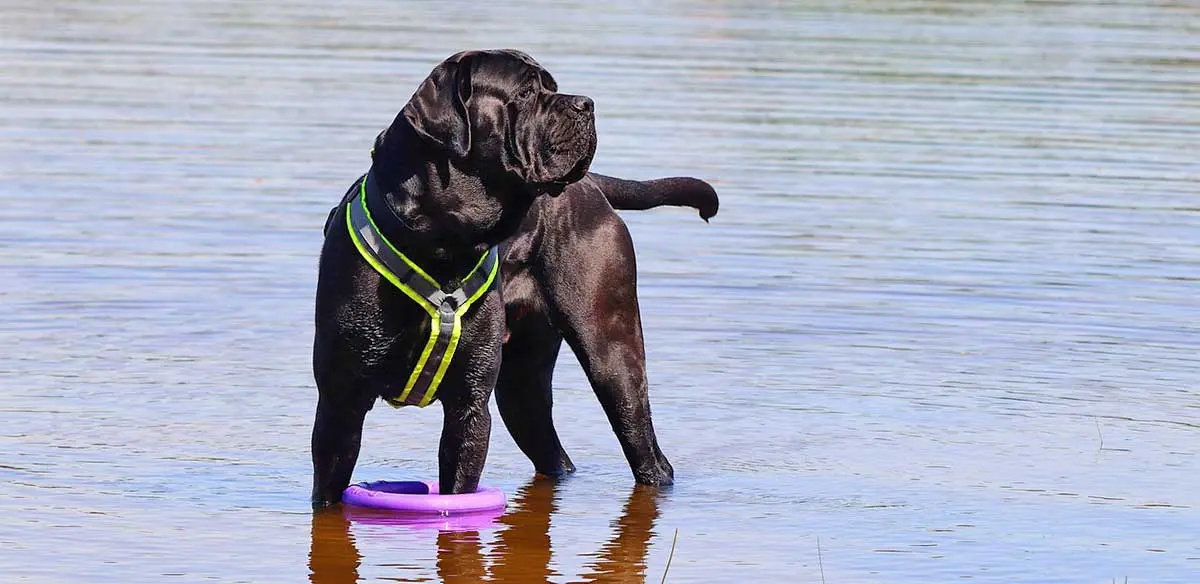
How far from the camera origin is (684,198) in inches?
310

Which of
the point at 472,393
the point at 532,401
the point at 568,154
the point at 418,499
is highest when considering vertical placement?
the point at 568,154

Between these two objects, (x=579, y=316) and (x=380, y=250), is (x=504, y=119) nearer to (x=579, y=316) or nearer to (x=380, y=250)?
A: (x=380, y=250)

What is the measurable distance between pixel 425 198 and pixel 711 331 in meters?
4.07

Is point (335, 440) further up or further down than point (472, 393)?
further down

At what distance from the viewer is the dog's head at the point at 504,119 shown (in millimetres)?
6102

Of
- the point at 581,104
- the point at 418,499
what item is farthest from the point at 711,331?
the point at 581,104

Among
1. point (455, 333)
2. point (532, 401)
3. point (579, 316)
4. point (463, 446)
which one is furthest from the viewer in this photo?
point (532, 401)

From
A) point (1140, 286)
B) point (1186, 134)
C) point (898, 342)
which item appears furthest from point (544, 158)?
point (1186, 134)

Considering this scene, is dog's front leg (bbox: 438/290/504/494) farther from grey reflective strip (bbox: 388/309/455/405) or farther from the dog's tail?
the dog's tail

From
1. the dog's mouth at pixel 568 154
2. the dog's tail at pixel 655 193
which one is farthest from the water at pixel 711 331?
the dog's mouth at pixel 568 154

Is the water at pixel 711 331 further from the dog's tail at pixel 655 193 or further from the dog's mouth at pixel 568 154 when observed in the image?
the dog's mouth at pixel 568 154

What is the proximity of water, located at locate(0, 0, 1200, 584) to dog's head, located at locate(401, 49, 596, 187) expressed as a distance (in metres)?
1.16

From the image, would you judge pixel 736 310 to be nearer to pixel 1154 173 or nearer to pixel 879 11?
pixel 1154 173

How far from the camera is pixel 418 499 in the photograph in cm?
676
